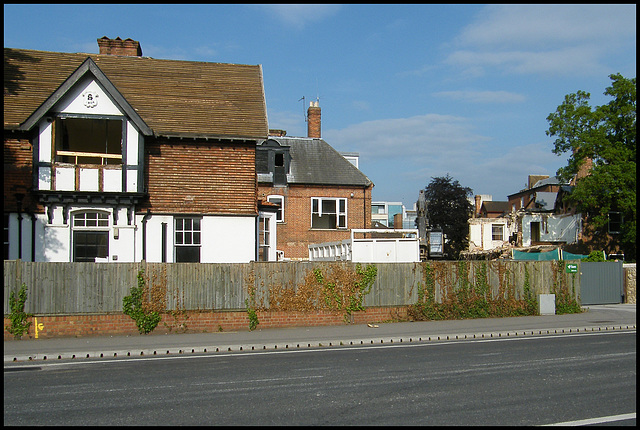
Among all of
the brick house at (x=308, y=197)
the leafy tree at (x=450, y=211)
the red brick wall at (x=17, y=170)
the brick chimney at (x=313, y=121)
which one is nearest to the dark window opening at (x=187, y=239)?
the red brick wall at (x=17, y=170)

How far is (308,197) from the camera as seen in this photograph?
37.8 m

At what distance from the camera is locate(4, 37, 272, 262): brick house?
2011 centimetres

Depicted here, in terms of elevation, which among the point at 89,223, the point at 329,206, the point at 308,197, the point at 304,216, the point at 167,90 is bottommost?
the point at 89,223

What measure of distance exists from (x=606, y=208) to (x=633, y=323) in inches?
935

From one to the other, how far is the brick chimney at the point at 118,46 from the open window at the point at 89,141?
635 cm

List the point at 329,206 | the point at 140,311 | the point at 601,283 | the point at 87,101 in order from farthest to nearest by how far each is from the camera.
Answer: the point at 329,206, the point at 601,283, the point at 87,101, the point at 140,311

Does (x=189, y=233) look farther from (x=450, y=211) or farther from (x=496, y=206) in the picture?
(x=496, y=206)

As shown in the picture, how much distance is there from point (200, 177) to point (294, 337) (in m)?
8.23

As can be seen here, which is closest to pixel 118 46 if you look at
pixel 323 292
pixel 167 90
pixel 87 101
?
Result: pixel 167 90

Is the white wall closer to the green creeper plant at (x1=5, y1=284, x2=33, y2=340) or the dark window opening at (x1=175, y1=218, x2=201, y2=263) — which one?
the dark window opening at (x1=175, y1=218, x2=201, y2=263)

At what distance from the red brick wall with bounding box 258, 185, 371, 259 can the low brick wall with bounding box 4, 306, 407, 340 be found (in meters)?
18.2

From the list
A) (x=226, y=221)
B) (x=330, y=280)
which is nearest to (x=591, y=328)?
(x=330, y=280)

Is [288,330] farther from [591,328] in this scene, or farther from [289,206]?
[289,206]

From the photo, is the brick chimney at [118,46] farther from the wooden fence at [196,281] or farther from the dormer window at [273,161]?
the wooden fence at [196,281]
